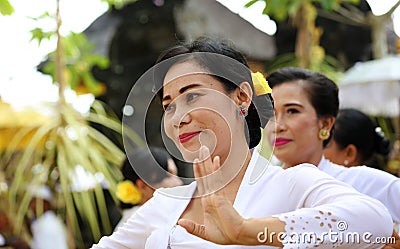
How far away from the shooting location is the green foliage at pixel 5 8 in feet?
6.75

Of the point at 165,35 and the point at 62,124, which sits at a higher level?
the point at 62,124

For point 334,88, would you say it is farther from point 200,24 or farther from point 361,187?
point 200,24

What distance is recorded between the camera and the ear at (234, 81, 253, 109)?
52.8 inches

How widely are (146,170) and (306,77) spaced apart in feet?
2.58

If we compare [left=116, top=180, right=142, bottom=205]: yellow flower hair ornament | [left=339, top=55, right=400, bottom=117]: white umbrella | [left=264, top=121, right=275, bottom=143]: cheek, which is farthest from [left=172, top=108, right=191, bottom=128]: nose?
[left=339, top=55, right=400, bottom=117]: white umbrella

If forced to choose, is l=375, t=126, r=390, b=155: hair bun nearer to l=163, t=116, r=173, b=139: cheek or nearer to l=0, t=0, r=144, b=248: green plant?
l=163, t=116, r=173, b=139: cheek

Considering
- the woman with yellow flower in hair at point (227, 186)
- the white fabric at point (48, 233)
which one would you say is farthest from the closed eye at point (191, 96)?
the white fabric at point (48, 233)

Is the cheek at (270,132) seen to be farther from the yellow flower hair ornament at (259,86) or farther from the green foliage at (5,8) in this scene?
the green foliage at (5,8)

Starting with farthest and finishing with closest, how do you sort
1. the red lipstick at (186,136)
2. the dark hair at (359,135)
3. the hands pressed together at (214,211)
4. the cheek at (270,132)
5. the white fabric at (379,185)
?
the dark hair at (359,135) → the white fabric at (379,185) → the cheek at (270,132) → the red lipstick at (186,136) → the hands pressed together at (214,211)

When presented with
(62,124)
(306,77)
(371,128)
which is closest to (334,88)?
(306,77)

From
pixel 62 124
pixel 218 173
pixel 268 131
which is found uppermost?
pixel 218 173

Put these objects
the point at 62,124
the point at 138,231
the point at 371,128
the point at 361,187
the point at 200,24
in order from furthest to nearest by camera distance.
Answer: the point at 200,24 → the point at 62,124 → the point at 371,128 → the point at 361,187 → the point at 138,231

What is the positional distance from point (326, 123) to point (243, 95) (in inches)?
31.5

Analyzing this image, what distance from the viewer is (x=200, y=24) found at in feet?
22.7
